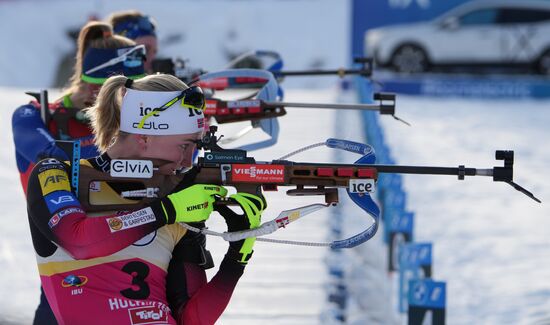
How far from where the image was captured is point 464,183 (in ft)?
35.8

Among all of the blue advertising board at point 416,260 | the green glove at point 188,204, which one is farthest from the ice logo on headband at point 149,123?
the blue advertising board at point 416,260

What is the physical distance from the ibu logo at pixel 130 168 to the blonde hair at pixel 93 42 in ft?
5.55

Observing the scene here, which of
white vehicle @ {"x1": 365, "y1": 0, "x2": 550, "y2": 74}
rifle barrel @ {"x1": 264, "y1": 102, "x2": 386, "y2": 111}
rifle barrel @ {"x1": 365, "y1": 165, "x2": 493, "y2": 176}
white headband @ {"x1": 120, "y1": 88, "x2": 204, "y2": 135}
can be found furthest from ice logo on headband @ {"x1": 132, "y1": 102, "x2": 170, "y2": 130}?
white vehicle @ {"x1": 365, "y1": 0, "x2": 550, "y2": 74}

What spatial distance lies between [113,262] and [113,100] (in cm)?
53

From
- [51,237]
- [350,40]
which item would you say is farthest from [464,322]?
[350,40]

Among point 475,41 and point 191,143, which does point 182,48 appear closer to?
point 475,41

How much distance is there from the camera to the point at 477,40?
65.2ft

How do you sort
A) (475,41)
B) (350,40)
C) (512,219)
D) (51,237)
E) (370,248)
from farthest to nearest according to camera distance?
1. (350,40)
2. (475,41)
3. (512,219)
4. (370,248)
5. (51,237)

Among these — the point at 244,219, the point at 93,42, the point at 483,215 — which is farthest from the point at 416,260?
the point at 483,215

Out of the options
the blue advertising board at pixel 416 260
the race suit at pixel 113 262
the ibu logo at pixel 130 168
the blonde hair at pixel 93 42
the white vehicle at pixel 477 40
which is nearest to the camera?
the race suit at pixel 113 262

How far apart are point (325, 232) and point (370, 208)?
15.5ft

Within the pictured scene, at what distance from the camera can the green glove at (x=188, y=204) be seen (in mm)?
2965

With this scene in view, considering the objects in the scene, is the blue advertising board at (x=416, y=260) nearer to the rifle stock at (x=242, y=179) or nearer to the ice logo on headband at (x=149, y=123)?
the rifle stock at (x=242, y=179)

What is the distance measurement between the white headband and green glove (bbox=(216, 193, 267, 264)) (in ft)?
0.93
